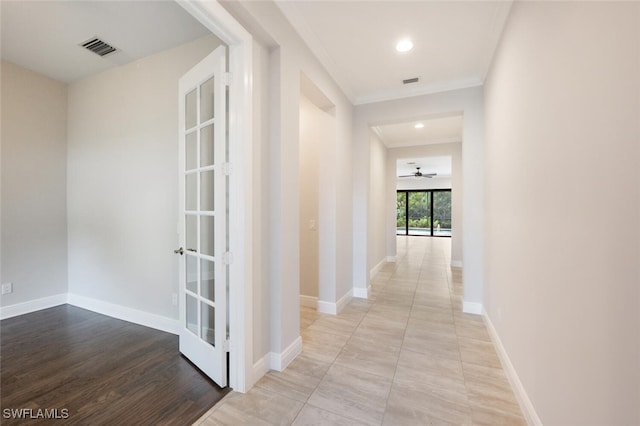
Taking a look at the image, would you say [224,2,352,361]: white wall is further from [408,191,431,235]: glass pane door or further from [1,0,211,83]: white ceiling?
[408,191,431,235]: glass pane door

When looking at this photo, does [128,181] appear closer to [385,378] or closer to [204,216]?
[204,216]

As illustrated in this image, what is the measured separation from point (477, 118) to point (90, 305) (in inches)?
211

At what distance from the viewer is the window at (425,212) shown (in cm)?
1324

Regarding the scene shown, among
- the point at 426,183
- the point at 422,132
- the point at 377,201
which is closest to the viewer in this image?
the point at 422,132

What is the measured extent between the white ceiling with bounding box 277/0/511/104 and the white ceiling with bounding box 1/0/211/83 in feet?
3.63

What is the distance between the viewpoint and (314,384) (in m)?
1.98

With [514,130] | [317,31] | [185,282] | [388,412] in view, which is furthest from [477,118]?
[185,282]

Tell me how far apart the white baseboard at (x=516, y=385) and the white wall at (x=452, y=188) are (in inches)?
155

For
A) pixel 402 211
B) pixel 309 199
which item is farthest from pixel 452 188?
pixel 402 211

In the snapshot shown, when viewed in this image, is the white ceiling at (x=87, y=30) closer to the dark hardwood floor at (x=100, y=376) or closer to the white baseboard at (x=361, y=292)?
the dark hardwood floor at (x=100, y=376)

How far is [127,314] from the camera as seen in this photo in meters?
3.10

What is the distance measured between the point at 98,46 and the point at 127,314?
2.90 meters

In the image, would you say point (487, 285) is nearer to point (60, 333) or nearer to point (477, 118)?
point (477, 118)

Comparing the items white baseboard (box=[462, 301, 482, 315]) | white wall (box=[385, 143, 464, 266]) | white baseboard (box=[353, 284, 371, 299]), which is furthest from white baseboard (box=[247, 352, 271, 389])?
white wall (box=[385, 143, 464, 266])
